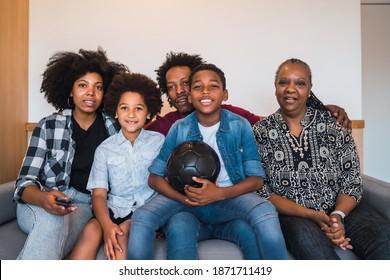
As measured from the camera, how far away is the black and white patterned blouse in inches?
71.2

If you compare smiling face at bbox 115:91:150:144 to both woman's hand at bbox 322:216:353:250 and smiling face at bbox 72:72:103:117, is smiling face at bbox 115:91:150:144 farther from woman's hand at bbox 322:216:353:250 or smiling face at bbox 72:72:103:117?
woman's hand at bbox 322:216:353:250

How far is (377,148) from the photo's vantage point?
15.6 feet

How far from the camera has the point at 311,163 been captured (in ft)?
6.03

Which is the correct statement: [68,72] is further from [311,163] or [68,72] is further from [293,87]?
[311,163]

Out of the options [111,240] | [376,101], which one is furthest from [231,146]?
[376,101]

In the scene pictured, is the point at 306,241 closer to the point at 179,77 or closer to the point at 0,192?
the point at 179,77

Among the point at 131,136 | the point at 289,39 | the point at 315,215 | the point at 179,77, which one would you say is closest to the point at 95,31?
the point at 179,77

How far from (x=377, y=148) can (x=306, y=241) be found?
3768 mm

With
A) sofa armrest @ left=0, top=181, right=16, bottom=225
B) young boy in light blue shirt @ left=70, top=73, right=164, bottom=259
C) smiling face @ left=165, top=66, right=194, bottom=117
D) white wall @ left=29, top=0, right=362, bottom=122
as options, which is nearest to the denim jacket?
young boy in light blue shirt @ left=70, top=73, right=164, bottom=259

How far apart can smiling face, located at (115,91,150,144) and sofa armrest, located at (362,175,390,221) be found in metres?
1.30

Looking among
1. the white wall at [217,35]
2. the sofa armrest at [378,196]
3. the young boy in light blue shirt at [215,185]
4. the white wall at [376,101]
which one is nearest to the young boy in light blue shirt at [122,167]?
the young boy in light blue shirt at [215,185]

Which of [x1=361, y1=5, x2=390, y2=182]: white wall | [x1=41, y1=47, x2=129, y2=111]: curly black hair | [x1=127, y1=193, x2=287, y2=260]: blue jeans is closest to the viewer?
[x1=127, y1=193, x2=287, y2=260]: blue jeans

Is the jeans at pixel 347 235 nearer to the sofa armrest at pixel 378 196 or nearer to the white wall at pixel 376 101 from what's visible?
the sofa armrest at pixel 378 196

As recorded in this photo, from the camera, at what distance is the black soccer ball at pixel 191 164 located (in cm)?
151
